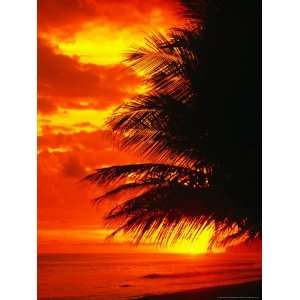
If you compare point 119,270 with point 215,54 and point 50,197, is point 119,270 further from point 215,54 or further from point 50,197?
point 215,54

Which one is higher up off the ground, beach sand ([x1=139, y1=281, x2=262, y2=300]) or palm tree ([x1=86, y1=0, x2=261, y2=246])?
palm tree ([x1=86, y1=0, x2=261, y2=246])

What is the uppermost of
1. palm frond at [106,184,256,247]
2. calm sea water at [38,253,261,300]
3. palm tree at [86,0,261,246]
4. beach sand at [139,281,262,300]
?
palm tree at [86,0,261,246]

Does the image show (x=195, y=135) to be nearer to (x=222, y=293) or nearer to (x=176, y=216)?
(x=176, y=216)

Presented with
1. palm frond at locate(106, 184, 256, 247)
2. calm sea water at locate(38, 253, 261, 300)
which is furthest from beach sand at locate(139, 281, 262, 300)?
palm frond at locate(106, 184, 256, 247)

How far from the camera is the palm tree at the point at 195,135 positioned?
Result: 3.43 meters

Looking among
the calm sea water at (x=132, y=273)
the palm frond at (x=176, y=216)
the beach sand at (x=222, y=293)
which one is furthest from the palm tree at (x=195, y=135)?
the beach sand at (x=222, y=293)

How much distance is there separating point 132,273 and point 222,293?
42cm

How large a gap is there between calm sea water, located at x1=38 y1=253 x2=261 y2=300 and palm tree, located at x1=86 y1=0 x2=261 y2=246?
0.35 ft

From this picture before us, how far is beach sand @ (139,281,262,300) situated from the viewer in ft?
11.3

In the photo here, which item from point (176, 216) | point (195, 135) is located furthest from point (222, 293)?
point (195, 135)

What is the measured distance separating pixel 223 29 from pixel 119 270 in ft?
3.92

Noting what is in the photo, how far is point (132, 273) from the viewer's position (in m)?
3.49

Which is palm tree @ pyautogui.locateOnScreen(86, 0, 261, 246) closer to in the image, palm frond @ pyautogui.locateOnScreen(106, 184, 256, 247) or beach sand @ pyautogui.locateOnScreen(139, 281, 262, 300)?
palm frond @ pyautogui.locateOnScreen(106, 184, 256, 247)
